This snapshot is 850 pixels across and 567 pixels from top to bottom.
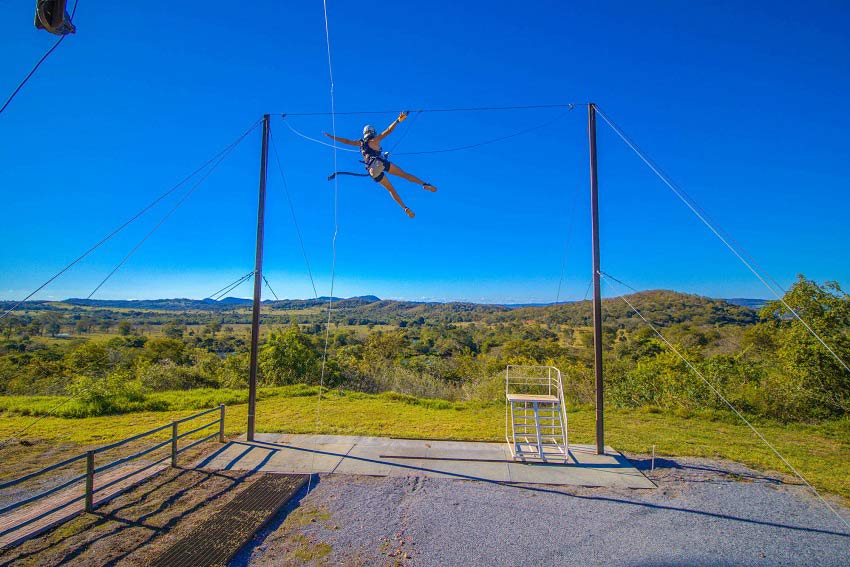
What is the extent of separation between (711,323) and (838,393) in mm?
27033

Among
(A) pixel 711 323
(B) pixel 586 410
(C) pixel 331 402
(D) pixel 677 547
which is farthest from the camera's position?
(A) pixel 711 323

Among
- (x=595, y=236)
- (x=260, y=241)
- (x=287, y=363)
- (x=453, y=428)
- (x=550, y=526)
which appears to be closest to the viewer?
(x=550, y=526)

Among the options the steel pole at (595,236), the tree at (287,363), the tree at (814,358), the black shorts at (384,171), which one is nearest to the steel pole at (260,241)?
the black shorts at (384,171)

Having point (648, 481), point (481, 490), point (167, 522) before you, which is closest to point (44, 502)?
point (167, 522)

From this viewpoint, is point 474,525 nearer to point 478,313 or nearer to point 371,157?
point 371,157

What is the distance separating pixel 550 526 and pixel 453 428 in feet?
14.4

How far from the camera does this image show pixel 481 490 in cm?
527

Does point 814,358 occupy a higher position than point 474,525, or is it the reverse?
point 814,358

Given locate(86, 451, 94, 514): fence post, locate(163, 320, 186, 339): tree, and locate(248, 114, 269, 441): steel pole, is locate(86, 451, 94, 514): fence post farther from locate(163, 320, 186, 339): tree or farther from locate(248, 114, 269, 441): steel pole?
locate(163, 320, 186, 339): tree

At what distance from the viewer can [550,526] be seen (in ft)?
14.2

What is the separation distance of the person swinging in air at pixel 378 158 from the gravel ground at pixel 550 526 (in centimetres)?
385

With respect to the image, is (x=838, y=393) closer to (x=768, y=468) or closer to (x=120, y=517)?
(x=768, y=468)

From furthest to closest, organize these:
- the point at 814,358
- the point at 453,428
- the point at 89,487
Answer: the point at 814,358 → the point at 453,428 → the point at 89,487

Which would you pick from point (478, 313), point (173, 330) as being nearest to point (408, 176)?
point (173, 330)
